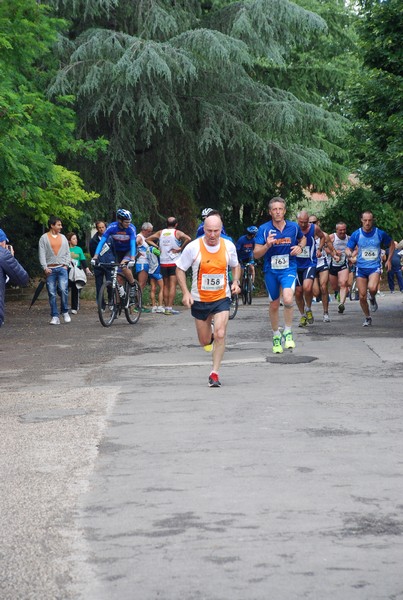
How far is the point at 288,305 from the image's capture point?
14.6 metres

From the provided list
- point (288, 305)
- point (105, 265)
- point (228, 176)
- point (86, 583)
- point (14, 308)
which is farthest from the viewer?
point (228, 176)

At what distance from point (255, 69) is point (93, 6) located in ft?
25.8

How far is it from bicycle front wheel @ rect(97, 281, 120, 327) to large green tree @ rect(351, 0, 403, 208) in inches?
187

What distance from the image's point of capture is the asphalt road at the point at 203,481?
505cm

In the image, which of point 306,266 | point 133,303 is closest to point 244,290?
point 133,303

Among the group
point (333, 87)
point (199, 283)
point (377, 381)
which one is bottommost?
point (377, 381)

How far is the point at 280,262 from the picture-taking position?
14906 millimetres

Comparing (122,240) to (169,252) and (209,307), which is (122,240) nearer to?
(169,252)

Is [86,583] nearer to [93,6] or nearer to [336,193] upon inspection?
[93,6]

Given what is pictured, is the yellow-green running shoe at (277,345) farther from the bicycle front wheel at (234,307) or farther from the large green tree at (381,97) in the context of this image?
the bicycle front wheel at (234,307)

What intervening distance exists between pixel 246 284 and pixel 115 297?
8268 millimetres

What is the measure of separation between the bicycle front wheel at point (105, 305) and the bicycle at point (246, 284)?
23.4ft

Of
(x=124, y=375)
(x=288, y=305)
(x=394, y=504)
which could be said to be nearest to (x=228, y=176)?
(x=288, y=305)

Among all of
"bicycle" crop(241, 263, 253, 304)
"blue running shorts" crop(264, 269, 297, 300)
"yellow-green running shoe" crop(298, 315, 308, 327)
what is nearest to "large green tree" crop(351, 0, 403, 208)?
"yellow-green running shoe" crop(298, 315, 308, 327)
